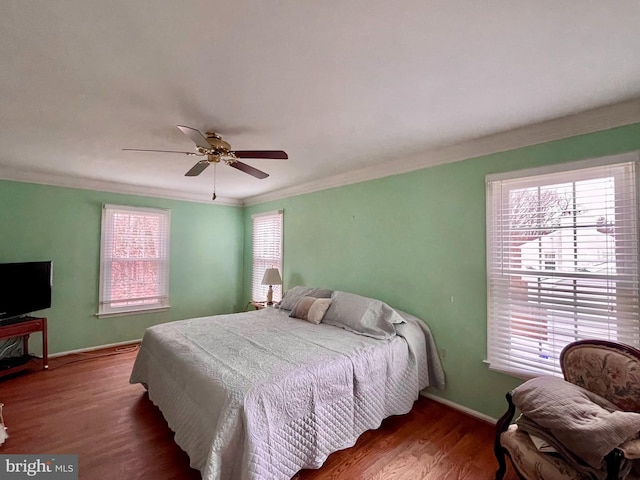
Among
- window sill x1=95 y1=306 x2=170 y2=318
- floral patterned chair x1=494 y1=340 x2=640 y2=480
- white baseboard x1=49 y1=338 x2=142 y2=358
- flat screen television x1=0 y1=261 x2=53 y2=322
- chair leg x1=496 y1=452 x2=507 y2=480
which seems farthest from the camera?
window sill x1=95 y1=306 x2=170 y2=318

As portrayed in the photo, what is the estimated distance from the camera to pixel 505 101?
1.90 metres

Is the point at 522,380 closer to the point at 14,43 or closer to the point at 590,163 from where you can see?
the point at 590,163

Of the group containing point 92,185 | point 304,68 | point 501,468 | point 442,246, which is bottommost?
point 501,468

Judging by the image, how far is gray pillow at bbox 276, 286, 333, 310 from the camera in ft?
11.7

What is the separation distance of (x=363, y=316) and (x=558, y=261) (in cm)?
161

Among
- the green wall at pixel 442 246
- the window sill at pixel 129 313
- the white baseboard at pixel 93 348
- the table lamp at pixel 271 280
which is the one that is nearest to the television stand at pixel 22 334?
the white baseboard at pixel 93 348

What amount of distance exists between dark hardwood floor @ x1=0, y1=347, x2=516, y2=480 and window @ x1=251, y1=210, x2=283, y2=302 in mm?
2388

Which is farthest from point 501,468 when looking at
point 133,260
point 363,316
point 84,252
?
point 84,252

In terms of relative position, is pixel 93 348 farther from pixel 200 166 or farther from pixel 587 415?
pixel 587 415

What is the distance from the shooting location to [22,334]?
128 inches

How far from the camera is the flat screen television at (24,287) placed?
3.27m

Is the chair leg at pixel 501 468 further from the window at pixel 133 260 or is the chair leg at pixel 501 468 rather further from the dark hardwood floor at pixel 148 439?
the window at pixel 133 260

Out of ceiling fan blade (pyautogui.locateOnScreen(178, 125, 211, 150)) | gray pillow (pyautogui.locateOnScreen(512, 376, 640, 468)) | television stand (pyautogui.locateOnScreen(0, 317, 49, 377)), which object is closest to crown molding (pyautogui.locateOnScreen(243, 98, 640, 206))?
gray pillow (pyautogui.locateOnScreen(512, 376, 640, 468))

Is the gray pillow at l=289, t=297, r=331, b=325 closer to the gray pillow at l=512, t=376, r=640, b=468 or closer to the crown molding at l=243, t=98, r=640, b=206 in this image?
the crown molding at l=243, t=98, r=640, b=206
